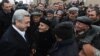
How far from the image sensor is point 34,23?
24.9 ft

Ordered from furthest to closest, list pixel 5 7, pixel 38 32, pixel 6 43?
pixel 5 7, pixel 38 32, pixel 6 43

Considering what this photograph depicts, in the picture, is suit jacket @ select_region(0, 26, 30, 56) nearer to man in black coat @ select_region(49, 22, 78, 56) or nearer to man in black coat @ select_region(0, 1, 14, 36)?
man in black coat @ select_region(49, 22, 78, 56)

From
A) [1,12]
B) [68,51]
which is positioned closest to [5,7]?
[1,12]

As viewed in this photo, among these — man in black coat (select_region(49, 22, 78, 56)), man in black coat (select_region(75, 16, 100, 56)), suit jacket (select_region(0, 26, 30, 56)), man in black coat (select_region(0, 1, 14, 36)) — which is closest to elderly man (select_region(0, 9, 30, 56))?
suit jacket (select_region(0, 26, 30, 56))

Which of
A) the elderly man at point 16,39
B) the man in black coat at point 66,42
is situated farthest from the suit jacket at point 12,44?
the man in black coat at point 66,42

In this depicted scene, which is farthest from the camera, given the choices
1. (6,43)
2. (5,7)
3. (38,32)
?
(5,7)

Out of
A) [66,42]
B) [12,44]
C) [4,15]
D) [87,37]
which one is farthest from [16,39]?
[4,15]

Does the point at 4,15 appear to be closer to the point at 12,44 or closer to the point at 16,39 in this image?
the point at 16,39

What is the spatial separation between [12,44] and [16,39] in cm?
15

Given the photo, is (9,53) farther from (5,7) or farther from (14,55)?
(5,7)

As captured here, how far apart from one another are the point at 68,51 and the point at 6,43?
39.5 inches

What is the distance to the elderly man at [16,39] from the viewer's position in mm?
4793

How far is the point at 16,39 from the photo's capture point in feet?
16.2

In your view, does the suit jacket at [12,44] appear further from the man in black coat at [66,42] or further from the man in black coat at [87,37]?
the man in black coat at [87,37]
